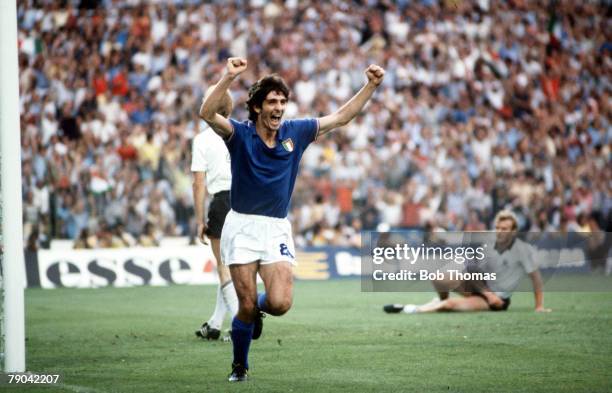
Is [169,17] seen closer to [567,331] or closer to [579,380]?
[567,331]

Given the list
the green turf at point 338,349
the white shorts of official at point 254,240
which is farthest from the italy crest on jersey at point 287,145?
the green turf at point 338,349

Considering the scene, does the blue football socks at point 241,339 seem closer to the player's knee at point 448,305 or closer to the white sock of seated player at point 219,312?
the white sock of seated player at point 219,312

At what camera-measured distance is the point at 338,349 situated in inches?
414

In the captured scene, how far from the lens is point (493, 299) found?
1459 centimetres

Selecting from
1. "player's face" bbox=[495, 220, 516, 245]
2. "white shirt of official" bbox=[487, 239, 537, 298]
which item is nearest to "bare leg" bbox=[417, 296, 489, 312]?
"white shirt of official" bbox=[487, 239, 537, 298]

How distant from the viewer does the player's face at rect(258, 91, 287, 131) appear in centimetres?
836

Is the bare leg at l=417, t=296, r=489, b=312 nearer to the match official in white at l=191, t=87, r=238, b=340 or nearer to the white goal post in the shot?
the match official in white at l=191, t=87, r=238, b=340

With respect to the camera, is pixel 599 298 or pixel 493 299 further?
pixel 599 298

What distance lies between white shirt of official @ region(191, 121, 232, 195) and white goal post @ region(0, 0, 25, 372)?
318cm

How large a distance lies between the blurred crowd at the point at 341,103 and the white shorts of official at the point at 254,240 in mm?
13943

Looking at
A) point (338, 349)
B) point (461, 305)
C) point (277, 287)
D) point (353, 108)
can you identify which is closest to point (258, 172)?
point (277, 287)

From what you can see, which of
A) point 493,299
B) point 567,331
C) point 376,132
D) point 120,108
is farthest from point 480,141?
point 567,331

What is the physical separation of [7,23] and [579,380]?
5.13 metres

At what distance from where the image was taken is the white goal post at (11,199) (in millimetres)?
8219
